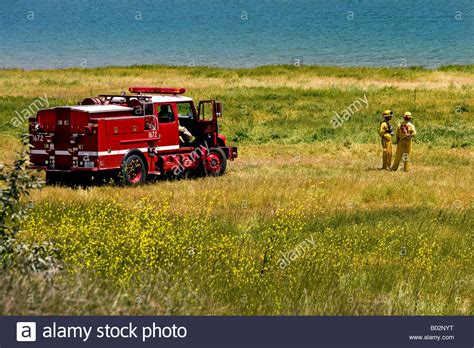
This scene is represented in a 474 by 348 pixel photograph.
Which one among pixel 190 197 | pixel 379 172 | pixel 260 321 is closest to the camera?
pixel 260 321

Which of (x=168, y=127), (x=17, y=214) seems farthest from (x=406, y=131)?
(x=17, y=214)

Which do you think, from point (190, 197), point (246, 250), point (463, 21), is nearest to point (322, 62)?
point (190, 197)

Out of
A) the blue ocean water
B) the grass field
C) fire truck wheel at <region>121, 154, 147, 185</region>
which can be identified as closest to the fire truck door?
fire truck wheel at <region>121, 154, 147, 185</region>

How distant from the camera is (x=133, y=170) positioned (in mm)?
21125

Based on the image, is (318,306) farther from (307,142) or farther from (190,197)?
(307,142)

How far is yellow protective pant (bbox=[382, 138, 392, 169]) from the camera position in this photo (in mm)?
24578

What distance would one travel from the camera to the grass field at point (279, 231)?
28.3 feet

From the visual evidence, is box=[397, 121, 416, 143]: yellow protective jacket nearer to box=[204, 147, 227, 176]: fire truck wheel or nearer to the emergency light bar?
box=[204, 147, 227, 176]: fire truck wheel

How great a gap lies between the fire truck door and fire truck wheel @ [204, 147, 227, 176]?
130 centimetres

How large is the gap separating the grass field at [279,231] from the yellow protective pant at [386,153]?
0.52 m

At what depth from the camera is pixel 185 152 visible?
76.0 ft

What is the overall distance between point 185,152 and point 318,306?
575 inches

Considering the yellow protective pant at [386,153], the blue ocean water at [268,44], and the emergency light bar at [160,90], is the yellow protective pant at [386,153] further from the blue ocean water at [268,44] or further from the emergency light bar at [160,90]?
the blue ocean water at [268,44]

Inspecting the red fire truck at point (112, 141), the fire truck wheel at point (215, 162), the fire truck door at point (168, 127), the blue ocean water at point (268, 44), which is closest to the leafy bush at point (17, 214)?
the red fire truck at point (112, 141)
